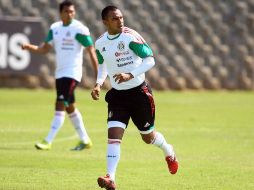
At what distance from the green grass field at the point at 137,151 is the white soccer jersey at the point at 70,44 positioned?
3.97 ft

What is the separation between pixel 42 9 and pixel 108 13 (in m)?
16.1

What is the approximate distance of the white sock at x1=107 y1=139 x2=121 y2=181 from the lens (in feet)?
32.1

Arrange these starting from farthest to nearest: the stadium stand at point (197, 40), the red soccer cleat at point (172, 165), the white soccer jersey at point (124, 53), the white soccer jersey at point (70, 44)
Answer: the stadium stand at point (197, 40)
the white soccer jersey at point (70, 44)
the red soccer cleat at point (172, 165)
the white soccer jersey at point (124, 53)

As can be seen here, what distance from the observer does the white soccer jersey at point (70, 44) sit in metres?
14.2

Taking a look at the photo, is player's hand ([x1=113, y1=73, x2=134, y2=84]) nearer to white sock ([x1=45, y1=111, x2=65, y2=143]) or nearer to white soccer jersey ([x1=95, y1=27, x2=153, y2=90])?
white soccer jersey ([x1=95, y1=27, x2=153, y2=90])

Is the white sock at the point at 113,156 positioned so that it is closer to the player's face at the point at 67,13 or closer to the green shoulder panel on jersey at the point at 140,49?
the green shoulder panel on jersey at the point at 140,49

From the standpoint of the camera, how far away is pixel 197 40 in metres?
27.1

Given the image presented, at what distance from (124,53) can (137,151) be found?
12.7ft

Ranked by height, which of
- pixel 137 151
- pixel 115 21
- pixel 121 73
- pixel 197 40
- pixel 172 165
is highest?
pixel 115 21

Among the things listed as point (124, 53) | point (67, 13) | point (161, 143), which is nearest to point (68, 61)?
point (67, 13)

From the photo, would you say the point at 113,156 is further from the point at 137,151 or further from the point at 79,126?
the point at 79,126

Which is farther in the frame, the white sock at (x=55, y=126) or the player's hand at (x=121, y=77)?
the white sock at (x=55, y=126)

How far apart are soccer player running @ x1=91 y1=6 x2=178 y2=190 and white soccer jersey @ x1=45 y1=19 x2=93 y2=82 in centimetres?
373

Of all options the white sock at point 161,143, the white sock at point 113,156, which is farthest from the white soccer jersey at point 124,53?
the white sock at point 161,143
